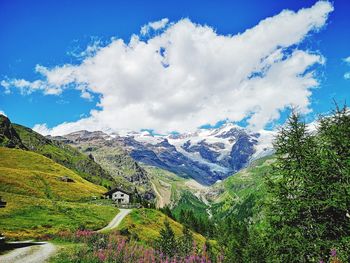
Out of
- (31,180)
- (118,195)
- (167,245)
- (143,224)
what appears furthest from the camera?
(118,195)

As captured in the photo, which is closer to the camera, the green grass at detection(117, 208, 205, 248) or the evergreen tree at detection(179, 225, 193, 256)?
the evergreen tree at detection(179, 225, 193, 256)

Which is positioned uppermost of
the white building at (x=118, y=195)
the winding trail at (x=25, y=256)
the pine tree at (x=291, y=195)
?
the white building at (x=118, y=195)

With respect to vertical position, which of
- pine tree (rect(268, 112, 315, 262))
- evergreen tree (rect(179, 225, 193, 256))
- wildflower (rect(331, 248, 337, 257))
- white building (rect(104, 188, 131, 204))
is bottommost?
evergreen tree (rect(179, 225, 193, 256))

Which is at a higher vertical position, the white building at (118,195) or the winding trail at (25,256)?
the white building at (118,195)

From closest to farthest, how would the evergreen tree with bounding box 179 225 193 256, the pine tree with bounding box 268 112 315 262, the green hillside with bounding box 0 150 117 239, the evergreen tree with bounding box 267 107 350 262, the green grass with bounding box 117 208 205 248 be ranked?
the evergreen tree with bounding box 267 107 350 262 → the pine tree with bounding box 268 112 315 262 → the evergreen tree with bounding box 179 225 193 256 → the green hillside with bounding box 0 150 117 239 → the green grass with bounding box 117 208 205 248

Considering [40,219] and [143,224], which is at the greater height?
[40,219]

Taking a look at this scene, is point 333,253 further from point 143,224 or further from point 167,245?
point 143,224

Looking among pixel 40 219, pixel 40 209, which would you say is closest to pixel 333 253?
pixel 40 219

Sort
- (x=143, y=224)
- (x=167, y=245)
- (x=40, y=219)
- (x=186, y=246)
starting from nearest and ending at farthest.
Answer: (x=167, y=245) < (x=186, y=246) < (x=40, y=219) < (x=143, y=224)

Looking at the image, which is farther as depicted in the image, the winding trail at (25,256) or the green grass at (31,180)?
the green grass at (31,180)

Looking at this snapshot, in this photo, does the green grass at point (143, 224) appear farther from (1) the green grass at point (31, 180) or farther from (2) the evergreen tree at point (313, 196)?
(2) the evergreen tree at point (313, 196)

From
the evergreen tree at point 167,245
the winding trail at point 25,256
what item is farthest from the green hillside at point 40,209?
the evergreen tree at point 167,245

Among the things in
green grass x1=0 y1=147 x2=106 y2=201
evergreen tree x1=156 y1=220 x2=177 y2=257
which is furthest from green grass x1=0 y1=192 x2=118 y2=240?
evergreen tree x1=156 y1=220 x2=177 y2=257

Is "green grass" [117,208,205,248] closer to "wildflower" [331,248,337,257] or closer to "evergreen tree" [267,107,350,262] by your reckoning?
"evergreen tree" [267,107,350,262]
